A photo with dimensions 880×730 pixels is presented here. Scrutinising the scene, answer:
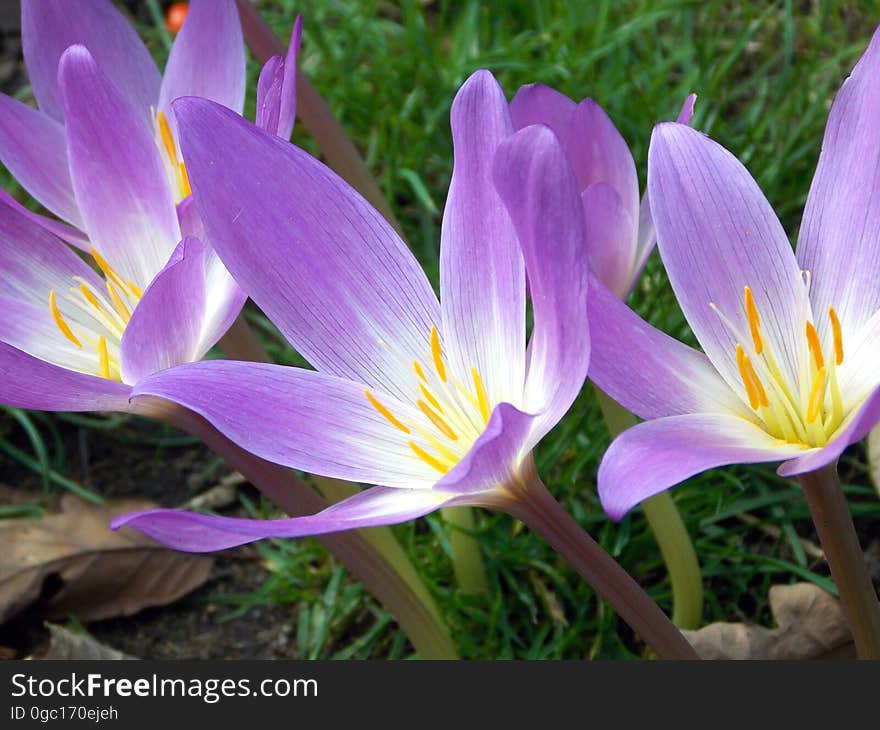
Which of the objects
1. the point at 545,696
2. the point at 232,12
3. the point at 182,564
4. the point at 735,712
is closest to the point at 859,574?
the point at 735,712

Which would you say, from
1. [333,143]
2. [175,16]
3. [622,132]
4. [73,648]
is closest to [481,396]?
[333,143]

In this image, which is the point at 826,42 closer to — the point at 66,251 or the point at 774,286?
the point at 774,286

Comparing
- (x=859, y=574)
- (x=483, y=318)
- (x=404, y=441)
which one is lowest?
(x=859, y=574)

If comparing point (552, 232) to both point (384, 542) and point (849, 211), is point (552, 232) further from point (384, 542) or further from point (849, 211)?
point (384, 542)

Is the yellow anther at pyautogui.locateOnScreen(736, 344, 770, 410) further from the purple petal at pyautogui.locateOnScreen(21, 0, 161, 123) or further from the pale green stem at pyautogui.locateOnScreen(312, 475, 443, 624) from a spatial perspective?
the purple petal at pyautogui.locateOnScreen(21, 0, 161, 123)

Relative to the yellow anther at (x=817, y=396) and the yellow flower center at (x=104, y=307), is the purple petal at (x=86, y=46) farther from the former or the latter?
the yellow anther at (x=817, y=396)

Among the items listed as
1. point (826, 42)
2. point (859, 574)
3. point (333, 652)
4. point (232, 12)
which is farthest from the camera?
point (826, 42)

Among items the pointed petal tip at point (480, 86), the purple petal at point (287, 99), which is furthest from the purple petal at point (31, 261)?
the pointed petal tip at point (480, 86)
